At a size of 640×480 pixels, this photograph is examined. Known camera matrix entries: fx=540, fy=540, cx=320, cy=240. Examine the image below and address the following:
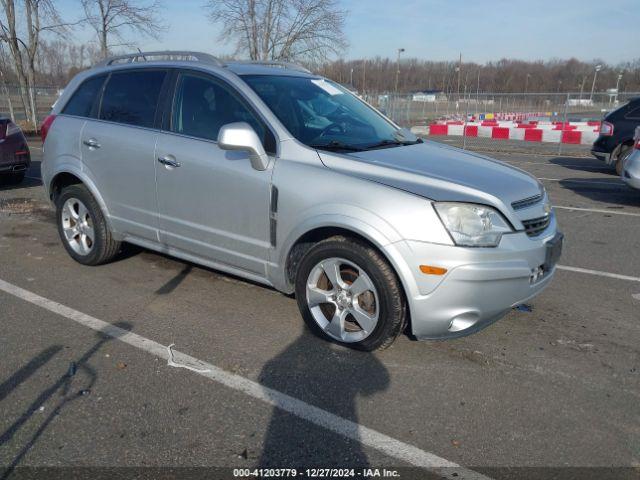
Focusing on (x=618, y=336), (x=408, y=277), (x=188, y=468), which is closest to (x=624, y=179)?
(x=618, y=336)

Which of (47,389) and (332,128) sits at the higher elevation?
(332,128)

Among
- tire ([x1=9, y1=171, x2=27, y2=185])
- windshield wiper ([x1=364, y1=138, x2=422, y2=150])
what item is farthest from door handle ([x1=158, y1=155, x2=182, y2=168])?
tire ([x1=9, y1=171, x2=27, y2=185])

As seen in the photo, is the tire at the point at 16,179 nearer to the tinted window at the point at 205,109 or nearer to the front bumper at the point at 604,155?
the tinted window at the point at 205,109

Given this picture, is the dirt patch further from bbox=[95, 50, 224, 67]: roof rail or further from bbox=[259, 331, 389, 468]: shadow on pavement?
bbox=[259, 331, 389, 468]: shadow on pavement

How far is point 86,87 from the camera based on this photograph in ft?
17.1

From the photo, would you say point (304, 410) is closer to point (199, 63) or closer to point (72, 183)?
point (199, 63)

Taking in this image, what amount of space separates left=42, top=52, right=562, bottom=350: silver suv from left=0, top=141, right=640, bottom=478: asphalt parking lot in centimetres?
33

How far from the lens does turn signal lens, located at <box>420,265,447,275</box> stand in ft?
10.1

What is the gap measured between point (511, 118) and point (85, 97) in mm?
27646

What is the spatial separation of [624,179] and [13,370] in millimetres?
8409

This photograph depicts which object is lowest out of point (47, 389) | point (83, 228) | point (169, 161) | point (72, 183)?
point (47, 389)

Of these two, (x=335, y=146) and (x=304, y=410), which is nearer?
(x=304, y=410)

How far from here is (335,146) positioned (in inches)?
150

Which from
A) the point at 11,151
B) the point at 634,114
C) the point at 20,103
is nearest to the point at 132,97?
the point at 11,151
